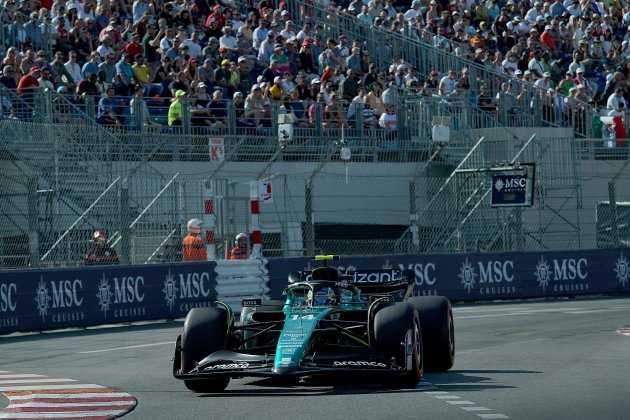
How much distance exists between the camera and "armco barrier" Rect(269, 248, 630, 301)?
2347 cm

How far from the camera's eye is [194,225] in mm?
20922

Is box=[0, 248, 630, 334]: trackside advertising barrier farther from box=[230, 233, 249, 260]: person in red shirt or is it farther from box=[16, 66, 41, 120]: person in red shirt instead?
box=[16, 66, 41, 120]: person in red shirt

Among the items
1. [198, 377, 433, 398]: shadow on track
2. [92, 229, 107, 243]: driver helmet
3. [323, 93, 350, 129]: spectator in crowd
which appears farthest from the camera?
[323, 93, 350, 129]: spectator in crowd

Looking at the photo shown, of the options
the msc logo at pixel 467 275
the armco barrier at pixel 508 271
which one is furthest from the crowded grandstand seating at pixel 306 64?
the msc logo at pixel 467 275

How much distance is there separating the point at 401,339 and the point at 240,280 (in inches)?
431

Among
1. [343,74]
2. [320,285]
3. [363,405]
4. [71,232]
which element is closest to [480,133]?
[343,74]

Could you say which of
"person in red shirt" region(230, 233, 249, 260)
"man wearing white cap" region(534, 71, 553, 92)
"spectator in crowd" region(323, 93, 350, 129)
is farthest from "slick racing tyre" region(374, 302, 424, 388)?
"man wearing white cap" region(534, 71, 553, 92)

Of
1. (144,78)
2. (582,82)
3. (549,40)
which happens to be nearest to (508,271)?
(144,78)

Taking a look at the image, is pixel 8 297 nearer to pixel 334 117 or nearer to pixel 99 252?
pixel 99 252

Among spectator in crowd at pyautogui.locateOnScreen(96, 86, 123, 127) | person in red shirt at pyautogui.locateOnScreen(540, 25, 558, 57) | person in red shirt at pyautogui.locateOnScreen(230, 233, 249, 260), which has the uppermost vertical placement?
person in red shirt at pyautogui.locateOnScreen(540, 25, 558, 57)

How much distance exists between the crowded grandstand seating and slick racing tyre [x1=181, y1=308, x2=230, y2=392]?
10.7m

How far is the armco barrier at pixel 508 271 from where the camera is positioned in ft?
77.0

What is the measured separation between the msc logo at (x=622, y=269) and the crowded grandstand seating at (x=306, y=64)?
14.6ft

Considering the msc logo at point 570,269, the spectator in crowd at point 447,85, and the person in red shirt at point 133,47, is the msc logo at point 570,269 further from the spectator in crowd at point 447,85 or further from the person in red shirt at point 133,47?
the person in red shirt at point 133,47
